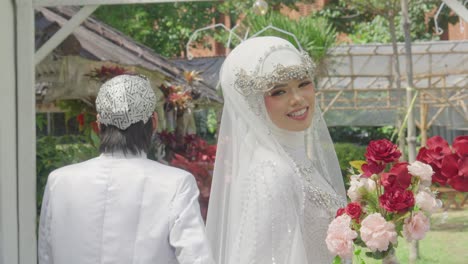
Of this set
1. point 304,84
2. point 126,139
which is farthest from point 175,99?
point 126,139

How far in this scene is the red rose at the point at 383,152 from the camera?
2.72 meters

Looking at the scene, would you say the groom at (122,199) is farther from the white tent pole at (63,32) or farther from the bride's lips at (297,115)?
the white tent pole at (63,32)

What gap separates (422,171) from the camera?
2664 mm

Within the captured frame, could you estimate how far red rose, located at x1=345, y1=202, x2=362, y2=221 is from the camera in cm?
273

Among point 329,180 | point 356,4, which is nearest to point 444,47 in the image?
point 356,4

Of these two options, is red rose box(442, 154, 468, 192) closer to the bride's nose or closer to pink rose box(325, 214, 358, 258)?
pink rose box(325, 214, 358, 258)

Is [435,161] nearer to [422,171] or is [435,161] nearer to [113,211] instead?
[422,171]

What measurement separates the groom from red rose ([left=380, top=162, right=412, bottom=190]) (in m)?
0.59

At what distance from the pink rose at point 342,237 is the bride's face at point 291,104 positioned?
0.60 metres

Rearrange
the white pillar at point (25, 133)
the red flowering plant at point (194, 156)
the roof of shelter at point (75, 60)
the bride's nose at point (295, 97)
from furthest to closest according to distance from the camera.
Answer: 1. the roof of shelter at point (75, 60)
2. the red flowering plant at point (194, 156)
3. the white pillar at point (25, 133)
4. the bride's nose at point (295, 97)

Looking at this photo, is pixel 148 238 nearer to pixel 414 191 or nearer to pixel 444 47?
pixel 414 191

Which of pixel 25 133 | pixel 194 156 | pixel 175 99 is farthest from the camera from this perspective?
pixel 175 99

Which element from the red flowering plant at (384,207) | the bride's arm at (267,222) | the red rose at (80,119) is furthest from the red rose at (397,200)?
the red rose at (80,119)

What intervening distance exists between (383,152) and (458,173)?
0.24m
